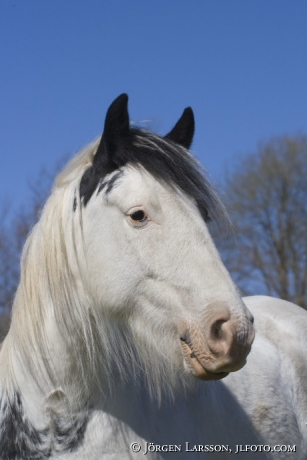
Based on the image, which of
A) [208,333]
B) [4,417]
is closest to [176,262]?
[208,333]

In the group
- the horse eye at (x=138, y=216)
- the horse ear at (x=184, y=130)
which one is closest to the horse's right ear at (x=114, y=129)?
the horse eye at (x=138, y=216)

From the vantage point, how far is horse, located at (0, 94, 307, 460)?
2.79 metres

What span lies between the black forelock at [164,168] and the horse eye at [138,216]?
0.20 metres

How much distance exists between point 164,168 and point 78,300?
0.75 metres

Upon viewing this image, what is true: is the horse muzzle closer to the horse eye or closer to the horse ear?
the horse eye

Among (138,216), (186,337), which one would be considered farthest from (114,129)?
(186,337)

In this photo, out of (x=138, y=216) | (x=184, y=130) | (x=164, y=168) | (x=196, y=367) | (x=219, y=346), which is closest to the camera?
(x=219, y=346)

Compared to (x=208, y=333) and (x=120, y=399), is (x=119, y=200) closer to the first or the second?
(x=208, y=333)

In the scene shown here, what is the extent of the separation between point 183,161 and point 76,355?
108 cm

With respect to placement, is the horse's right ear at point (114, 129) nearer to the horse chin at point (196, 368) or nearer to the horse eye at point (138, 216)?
the horse eye at point (138, 216)

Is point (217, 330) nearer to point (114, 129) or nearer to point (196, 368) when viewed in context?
point (196, 368)

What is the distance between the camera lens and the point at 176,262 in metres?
2.78

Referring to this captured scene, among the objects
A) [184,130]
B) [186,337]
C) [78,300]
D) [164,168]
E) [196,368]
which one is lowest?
[196,368]

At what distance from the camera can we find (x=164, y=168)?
2.98 meters
